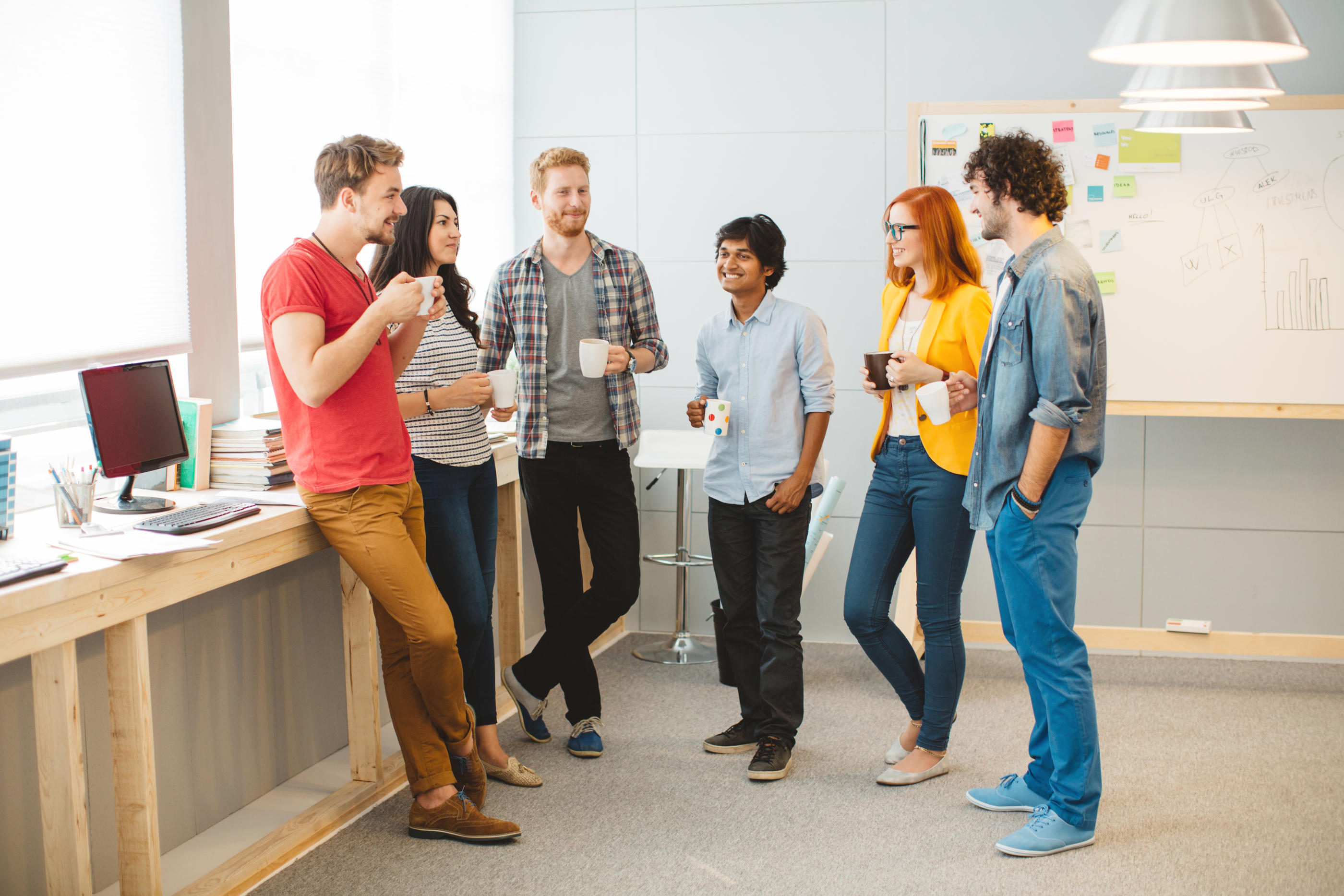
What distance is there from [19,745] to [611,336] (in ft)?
5.42

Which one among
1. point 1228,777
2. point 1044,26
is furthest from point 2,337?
point 1044,26

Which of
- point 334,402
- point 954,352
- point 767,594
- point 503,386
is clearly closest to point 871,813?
point 767,594

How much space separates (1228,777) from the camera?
2.85m

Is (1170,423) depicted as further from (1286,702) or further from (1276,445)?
(1286,702)

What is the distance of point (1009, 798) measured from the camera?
8.60ft

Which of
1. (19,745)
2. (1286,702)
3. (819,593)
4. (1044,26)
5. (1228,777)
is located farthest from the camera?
(819,593)

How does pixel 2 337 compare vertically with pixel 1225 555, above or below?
above

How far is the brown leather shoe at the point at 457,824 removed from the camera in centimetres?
245

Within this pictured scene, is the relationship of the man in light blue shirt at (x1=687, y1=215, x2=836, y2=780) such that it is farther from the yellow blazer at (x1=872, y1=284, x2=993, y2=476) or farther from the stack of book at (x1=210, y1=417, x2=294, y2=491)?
the stack of book at (x1=210, y1=417, x2=294, y2=491)

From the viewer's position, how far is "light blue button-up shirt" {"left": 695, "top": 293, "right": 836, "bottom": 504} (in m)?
Result: 2.75

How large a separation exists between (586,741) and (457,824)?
0.59 meters

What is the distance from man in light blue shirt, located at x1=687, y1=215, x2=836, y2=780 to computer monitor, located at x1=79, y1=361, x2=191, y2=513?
1.27 metres

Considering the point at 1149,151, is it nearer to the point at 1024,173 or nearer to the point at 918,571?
the point at 1024,173

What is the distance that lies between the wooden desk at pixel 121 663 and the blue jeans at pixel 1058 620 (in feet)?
5.27
